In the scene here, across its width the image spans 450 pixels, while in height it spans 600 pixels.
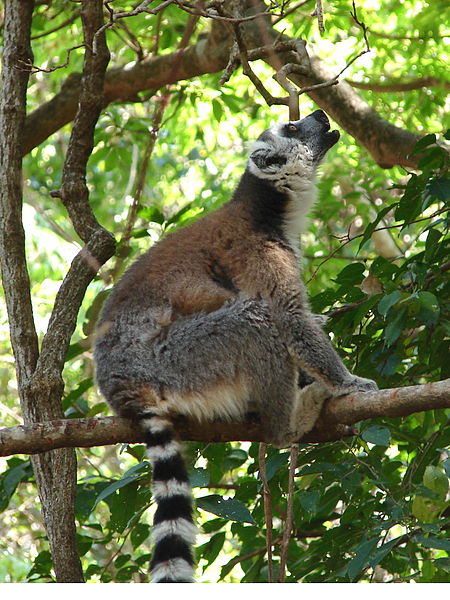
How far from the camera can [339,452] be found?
12.9ft

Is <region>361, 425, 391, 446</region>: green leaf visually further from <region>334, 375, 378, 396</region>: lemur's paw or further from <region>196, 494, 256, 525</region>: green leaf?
<region>196, 494, 256, 525</region>: green leaf

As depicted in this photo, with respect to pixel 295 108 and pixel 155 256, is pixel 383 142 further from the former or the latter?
pixel 155 256

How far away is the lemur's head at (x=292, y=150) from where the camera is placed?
4.31 metres

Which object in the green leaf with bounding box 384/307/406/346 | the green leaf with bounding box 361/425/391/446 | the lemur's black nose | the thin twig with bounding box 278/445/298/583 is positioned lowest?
the thin twig with bounding box 278/445/298/583

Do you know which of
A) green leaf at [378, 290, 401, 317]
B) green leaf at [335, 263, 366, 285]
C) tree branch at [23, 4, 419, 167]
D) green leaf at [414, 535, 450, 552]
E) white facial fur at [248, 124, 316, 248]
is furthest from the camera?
tree branch at [23, 4, 419, 167]

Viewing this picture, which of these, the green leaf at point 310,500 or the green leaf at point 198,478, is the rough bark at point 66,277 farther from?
the green leaf at point 310,500

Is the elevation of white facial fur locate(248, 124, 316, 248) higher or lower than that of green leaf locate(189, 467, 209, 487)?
higher

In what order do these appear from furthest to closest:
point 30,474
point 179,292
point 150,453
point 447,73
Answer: point 447,73 < point 30,474 < point 179,292 < point 150,453

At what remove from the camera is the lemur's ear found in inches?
170

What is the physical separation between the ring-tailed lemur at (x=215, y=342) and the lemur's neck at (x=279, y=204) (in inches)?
4.3

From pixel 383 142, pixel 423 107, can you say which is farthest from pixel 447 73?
pixel 383 142

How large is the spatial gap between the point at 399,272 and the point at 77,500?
6.93 ft

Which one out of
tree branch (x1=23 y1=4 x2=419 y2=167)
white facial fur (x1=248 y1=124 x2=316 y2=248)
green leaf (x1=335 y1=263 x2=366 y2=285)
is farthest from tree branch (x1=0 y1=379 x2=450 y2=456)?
tree branch (x1=23 y1=4 x2=419 y2=167)

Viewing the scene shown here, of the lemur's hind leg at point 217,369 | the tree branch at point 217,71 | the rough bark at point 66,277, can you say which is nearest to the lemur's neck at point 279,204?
the lemur's hind leg at point 217,369
